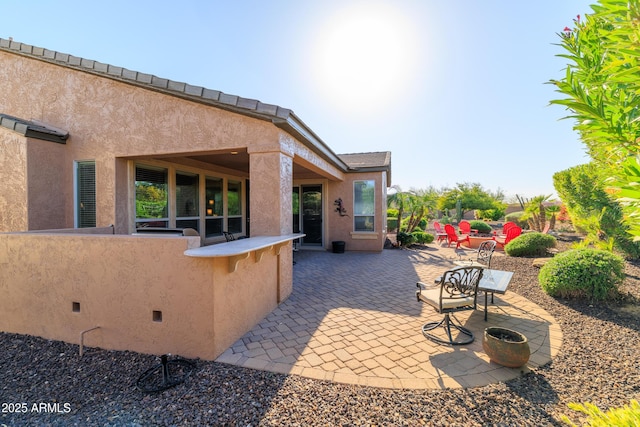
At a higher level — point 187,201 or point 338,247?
point 187,201

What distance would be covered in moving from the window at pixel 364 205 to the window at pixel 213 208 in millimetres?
5038

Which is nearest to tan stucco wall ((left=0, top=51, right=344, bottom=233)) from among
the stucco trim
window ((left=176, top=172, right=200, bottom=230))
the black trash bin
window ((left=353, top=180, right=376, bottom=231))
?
window ((left=176, top=172, right=200, bottom=230))

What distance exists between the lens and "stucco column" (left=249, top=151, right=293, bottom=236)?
15.9ft

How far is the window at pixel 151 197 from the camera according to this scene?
636 cm

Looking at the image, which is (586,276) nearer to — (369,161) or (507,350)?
(507,350)

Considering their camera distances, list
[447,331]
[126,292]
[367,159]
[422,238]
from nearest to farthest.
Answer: [126,292]
[447,331]
[422,238]
[367,159]

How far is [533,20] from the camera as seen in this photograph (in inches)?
173

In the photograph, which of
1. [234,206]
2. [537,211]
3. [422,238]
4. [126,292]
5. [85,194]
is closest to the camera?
[126,292]

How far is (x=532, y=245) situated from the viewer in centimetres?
902

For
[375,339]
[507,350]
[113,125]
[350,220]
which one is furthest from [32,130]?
[350,220]

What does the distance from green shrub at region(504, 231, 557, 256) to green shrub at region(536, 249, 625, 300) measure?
4.11 meters

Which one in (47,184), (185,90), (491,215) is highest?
(185,90)

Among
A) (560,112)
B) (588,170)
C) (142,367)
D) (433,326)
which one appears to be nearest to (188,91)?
(142,367)

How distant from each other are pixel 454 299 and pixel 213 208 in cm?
758
